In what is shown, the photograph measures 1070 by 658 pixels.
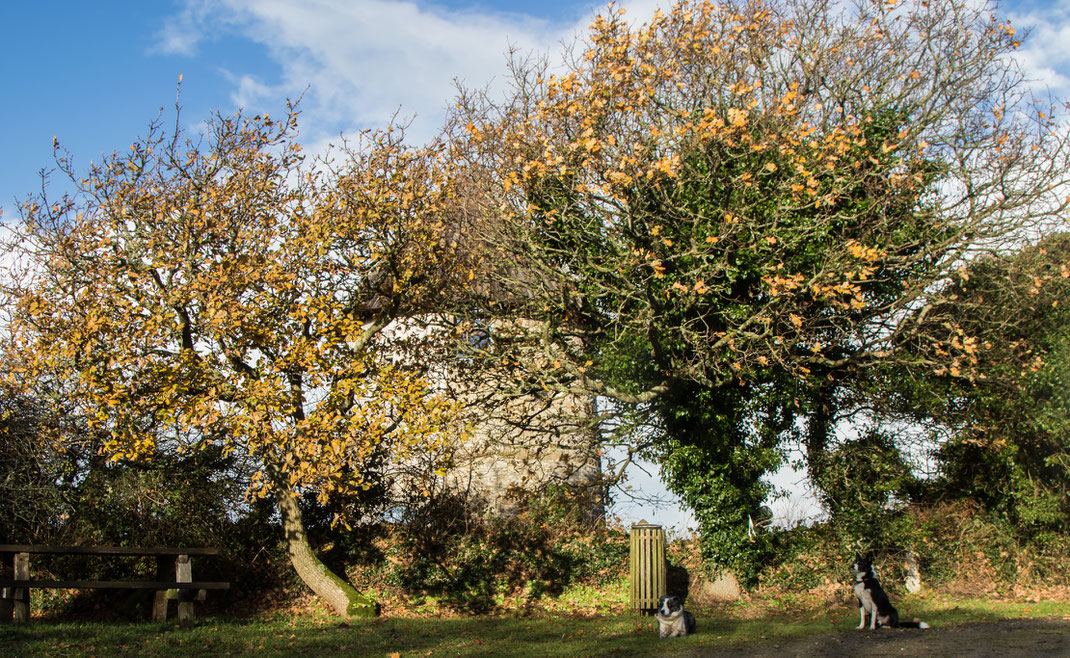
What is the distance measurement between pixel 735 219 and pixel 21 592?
44.2 ft

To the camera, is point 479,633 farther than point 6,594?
No

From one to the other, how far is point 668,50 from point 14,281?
12.8 meters

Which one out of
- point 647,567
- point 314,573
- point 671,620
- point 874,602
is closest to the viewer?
point 671,620

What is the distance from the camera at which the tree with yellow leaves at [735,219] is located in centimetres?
1586

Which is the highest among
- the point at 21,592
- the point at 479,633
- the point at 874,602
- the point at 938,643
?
the point at 21,592

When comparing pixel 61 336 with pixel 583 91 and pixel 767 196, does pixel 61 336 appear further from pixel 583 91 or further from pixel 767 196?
pixel 767 196

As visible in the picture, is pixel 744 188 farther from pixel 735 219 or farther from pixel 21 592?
pixel 21 592

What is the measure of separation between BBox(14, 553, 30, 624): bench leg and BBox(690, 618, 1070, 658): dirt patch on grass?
35.0ft

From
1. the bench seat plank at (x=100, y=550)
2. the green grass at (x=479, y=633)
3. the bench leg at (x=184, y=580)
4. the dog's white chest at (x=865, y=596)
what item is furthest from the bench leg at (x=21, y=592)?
the dog's white chest at (x=865, y=596)

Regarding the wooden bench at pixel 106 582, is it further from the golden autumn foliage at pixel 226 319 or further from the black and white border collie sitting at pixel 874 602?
the black and white border collie sitting at pixel 874 602

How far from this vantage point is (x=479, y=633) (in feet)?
46.8

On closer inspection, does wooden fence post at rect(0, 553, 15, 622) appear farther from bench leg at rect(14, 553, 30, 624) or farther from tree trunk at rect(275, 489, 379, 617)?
tree trunk at rect(275, 489, 379, 617)

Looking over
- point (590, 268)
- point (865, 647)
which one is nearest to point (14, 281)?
point (590, 268)

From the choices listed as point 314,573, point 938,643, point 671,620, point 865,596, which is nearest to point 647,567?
point 671,620
